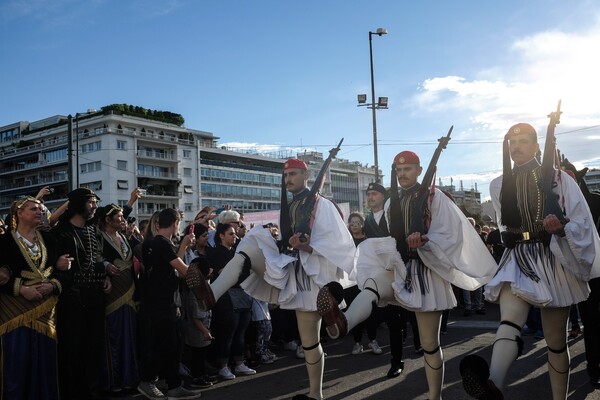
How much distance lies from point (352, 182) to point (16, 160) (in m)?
68.2

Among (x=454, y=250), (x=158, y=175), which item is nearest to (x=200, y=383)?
(x=454, y=250)

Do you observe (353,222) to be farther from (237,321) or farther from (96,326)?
(96,326)

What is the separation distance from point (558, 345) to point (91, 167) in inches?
2874

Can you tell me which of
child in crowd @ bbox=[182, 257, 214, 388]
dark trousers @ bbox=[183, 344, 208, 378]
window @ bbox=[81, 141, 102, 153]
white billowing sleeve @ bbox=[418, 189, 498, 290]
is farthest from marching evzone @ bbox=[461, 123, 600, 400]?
window @ bbox=[81, 141, 102, 153]

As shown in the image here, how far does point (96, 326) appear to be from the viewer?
6.15 metres

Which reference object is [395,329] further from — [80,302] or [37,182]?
[37,182]

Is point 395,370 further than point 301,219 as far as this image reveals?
Yes

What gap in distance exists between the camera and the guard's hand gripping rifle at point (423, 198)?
4.70 metres

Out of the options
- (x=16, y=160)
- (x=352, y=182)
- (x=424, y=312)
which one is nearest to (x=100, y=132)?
(x=16, y=160)

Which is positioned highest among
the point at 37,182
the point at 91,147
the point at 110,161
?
the point at 91,147

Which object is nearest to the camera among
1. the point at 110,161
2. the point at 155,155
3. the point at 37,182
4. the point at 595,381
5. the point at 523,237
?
the point at 523,237

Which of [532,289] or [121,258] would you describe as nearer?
[532,289]

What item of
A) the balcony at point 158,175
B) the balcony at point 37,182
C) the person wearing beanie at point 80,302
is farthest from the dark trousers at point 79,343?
the balcony at point 37,182

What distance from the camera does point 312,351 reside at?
479 centimetres
